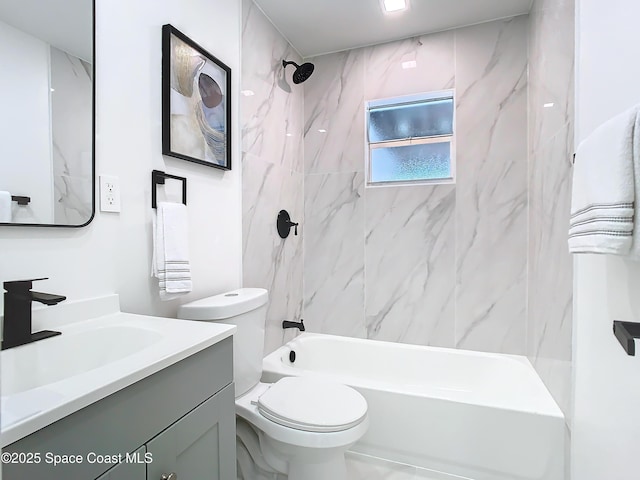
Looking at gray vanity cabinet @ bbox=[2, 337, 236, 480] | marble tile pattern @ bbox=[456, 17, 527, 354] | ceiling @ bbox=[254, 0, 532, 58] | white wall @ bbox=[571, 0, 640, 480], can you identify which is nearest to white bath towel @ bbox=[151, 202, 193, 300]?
gray vanity cabinet @ bbox=[2, 337, 236, 480]

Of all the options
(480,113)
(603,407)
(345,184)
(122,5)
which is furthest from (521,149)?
(122,5)

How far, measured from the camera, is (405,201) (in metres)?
2.38

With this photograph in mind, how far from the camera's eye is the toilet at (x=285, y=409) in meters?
1.28

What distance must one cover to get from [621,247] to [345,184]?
1909mm

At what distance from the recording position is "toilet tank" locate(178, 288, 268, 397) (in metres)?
1.36

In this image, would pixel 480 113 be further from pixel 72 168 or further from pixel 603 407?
pixel 72 168

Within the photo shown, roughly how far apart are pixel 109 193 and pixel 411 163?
6.30 ft

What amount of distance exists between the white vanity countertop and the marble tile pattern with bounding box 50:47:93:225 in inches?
12.1

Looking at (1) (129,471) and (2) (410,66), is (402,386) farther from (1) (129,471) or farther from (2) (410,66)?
(2) (410,66)

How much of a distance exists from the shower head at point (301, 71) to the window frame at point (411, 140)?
1.56ft

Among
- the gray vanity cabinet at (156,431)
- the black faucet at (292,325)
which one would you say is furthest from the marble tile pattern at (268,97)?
the gray vanity cabinet at (156,431)

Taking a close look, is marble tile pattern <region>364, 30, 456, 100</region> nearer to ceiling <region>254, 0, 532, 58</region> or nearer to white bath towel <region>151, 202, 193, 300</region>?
ceiling <region>254, 0, 532, 58</region>

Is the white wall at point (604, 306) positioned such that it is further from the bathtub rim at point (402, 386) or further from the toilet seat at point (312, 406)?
the toilet seat at point (312, 406)

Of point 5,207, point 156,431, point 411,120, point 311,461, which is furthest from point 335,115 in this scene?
point 156,431
